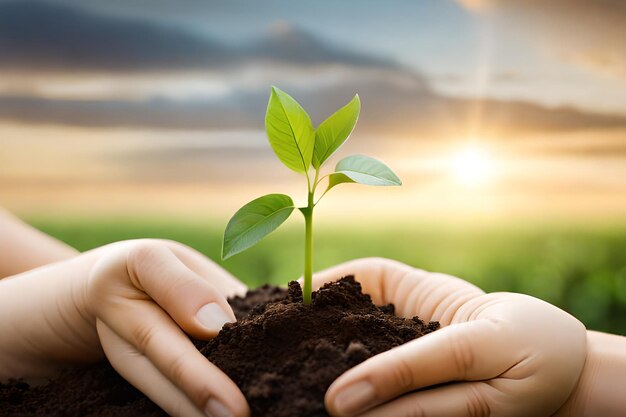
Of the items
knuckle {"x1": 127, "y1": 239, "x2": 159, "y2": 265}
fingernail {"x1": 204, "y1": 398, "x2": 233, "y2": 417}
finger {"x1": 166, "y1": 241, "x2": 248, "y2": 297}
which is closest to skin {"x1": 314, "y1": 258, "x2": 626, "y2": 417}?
fingernail {"x1": 204, "y1": 398, "x2": 233, "y2": 417}

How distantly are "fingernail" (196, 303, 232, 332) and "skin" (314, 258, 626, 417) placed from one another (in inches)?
10.0

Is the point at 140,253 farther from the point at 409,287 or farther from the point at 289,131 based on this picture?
the point at 409,287

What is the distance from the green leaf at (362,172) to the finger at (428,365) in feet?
0.76

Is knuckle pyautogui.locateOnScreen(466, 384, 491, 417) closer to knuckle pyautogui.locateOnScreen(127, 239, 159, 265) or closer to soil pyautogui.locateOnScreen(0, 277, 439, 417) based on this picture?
soil pyautogui.locateOnScreen(0, 277, 439, 417)

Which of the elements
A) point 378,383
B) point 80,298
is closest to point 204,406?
point 378,383

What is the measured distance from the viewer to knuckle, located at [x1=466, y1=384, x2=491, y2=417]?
81cm

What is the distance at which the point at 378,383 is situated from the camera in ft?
2.44

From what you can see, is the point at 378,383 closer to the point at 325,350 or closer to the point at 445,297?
the point at 325,350

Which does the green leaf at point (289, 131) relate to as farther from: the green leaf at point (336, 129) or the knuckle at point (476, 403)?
the knuckle at point (476, 403)

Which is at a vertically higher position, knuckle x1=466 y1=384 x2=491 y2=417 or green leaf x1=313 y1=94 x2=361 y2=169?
green leaf x1=313 y1=94 x2=361 y2=169

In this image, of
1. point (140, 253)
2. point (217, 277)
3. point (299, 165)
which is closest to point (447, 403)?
point (299, 165)

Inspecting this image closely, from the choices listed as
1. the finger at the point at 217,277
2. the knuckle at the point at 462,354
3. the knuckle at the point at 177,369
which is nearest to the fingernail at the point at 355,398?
the knuckle at the point at 462,354

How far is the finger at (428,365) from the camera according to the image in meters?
0.74

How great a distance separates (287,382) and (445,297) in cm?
→ 43
